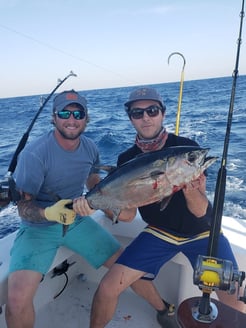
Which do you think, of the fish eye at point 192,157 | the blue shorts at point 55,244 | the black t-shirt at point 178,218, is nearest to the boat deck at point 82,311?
the blue shorts at point 55,244

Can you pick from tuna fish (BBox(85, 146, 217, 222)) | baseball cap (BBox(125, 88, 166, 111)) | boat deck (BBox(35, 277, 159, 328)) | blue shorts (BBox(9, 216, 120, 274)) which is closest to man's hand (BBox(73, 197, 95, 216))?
tuna fish (BBox(85, 146, 217, 222))

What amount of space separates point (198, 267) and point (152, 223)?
72 cm

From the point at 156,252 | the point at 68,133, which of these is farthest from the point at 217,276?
the point at 68,133

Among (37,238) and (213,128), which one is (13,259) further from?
(213,128)

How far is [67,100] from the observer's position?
259 centimetres

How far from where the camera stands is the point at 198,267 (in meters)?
1.81

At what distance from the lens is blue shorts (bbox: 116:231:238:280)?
2.30m

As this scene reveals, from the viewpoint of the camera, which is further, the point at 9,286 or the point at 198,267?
the point at 9,286

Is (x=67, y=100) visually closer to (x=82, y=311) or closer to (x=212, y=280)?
(x=212, y=280)

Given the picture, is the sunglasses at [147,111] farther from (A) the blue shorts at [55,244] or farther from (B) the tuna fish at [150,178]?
(A) the blue shorts at [55,244]

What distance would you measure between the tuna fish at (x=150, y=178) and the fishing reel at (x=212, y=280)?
465 mm

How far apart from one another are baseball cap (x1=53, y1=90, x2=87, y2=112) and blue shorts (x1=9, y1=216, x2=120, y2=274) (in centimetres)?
91

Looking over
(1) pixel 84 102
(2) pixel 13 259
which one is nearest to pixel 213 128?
(1) pixel 84 102

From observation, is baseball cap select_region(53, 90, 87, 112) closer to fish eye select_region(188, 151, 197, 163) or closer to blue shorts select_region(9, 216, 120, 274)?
blue shorts select_region(9, 216, 120, 274)
